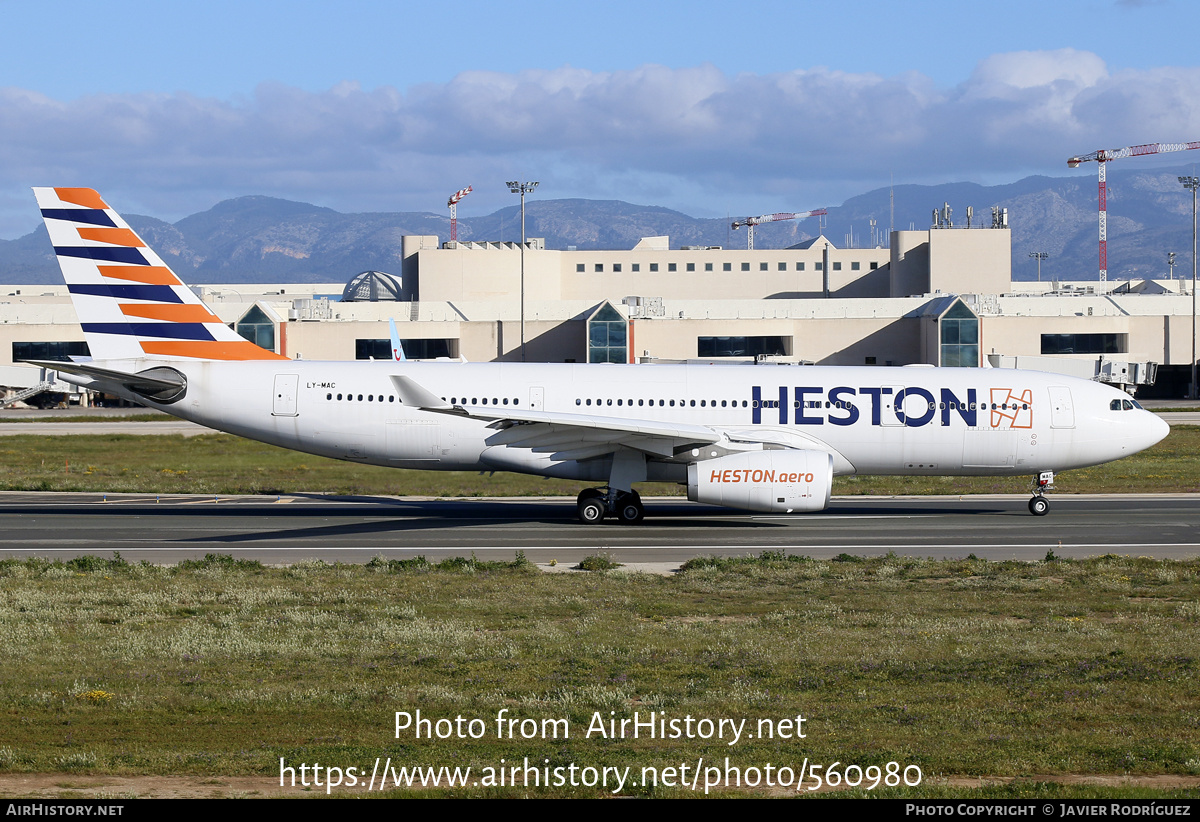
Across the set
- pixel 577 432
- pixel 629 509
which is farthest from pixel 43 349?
pixel 629 509

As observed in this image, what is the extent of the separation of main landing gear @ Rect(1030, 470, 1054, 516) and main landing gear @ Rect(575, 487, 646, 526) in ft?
34.0

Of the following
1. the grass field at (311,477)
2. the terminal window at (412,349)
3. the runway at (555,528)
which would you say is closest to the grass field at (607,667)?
the runway at (555,528)

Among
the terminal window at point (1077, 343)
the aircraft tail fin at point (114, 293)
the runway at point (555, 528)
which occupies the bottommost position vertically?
the runway at point (555, 528)

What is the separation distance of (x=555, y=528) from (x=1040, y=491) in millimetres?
12983

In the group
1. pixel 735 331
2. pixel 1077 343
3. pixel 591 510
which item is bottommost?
pixel 591 510

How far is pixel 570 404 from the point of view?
29.8 m

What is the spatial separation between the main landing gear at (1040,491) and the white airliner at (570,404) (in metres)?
0.06

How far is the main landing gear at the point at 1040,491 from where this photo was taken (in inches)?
1186

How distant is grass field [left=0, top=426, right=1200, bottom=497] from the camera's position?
36.4 metres

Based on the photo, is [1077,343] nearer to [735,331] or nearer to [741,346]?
[741,346]

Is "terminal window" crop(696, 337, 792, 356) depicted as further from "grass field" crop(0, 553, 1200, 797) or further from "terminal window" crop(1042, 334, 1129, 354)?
"grass field" crop(0, 553, 1200, 797)

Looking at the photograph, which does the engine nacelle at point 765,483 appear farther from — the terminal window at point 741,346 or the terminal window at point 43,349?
the terminal window at point 43,349

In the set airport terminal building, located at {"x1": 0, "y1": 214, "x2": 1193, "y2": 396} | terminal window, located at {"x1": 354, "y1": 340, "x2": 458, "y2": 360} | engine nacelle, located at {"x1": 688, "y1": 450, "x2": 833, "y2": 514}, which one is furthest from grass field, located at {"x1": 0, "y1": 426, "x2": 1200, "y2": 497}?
terminal window, located at {"x1": 354, "y1": 340, "x2": 458, "y2": 360}

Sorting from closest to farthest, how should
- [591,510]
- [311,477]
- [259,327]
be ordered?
1. [591,510]
2. [311,477]
3. [259,327]
